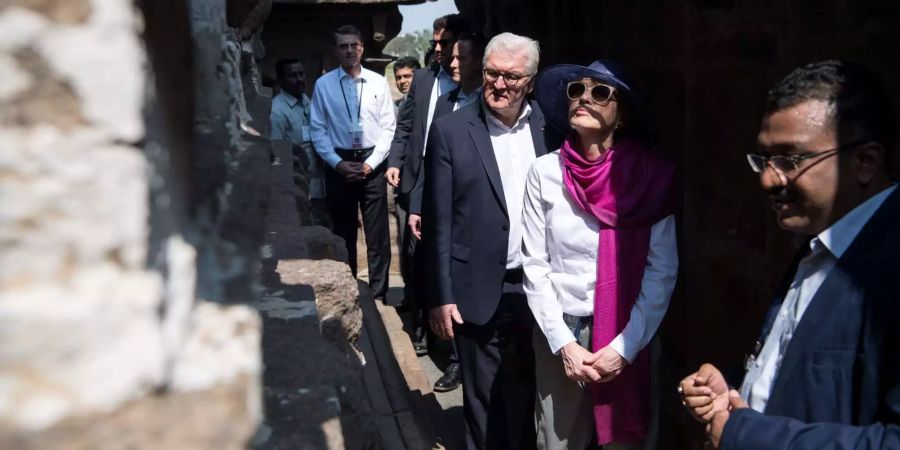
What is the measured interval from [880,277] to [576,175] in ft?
3.79

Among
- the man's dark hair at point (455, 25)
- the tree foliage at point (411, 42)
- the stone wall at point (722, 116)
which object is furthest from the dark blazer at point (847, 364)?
the tree foliage at point (411, 42)

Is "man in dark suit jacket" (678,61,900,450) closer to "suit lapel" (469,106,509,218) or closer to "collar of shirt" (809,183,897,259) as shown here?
"collar of shirt" (809,183,897,259)

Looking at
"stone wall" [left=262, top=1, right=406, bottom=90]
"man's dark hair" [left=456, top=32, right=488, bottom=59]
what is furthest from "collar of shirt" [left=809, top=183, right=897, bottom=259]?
"stone wall" [left=262, top=1, right=406, bottom=90]

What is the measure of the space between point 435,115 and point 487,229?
4.23 ft

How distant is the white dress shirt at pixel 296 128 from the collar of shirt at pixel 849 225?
4.11 metres

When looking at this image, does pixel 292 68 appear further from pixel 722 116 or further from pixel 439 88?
pixel 722 116

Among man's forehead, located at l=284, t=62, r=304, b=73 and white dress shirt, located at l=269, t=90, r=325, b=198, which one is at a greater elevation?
man's forehead, located at l=284, t=62, r=304, b=73

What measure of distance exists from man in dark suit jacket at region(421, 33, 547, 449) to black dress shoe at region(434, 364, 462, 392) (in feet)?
4.11

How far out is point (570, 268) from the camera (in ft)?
8.25

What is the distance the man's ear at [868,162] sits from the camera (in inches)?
60.2

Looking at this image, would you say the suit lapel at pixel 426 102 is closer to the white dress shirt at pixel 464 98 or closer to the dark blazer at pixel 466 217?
the white dress shirt at pixel 464 98

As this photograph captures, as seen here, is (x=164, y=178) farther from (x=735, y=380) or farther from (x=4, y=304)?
(x=735, y=380)

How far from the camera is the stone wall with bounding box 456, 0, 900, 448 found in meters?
2.40

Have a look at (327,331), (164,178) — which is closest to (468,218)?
(327,331)
